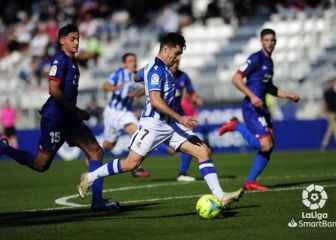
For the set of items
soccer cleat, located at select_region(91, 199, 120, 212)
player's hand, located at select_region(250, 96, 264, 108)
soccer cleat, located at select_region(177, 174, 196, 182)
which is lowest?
soccer cleat, located at select_region(91, 199, 120, 212)

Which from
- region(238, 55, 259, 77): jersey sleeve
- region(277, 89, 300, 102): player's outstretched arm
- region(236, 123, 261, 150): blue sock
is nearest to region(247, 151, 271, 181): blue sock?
region(236, 123, 261, 150): blue sock

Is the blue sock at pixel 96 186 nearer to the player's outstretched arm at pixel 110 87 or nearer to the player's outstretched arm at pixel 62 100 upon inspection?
the player's outstretched arm at pixel 62 100

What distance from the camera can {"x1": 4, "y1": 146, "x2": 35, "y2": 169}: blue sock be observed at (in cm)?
1347

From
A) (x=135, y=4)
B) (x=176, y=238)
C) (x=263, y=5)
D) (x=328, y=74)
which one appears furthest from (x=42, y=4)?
(x=176, y=238)

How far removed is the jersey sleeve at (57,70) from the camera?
1275 centimetres

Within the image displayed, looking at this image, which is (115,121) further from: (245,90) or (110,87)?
(245,90)

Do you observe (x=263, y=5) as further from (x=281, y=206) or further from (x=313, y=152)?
(x=281, y=206)

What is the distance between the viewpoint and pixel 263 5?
120 feet

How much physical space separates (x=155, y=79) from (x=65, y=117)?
184cm

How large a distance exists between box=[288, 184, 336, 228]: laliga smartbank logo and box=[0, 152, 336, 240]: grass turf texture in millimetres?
101

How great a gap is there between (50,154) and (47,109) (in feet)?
2.15

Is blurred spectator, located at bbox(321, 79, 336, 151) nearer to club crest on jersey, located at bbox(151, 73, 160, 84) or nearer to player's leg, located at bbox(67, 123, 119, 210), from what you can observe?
player's leg, located at bbox(67, 123, 119, 210)

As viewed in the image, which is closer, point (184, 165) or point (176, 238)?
point (176, 238)

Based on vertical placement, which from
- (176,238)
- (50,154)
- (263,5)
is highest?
(263,5)
